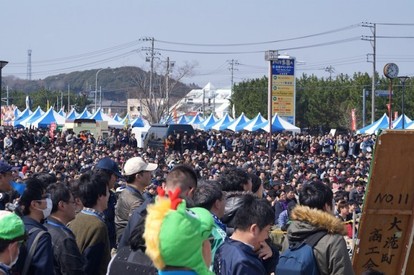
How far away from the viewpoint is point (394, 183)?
21.7 feet

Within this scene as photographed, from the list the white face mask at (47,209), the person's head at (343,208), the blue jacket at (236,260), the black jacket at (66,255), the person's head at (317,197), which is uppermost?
the person's head at (317,197)

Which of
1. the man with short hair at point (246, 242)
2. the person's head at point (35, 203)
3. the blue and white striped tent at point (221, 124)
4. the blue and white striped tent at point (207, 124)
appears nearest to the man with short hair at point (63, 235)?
the person's head at point (35, 203)

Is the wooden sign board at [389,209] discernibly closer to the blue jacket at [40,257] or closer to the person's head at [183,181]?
the person's head at [183,181]

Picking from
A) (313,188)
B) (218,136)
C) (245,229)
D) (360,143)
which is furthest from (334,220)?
(218,136)

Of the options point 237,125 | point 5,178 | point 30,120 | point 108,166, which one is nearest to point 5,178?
point 5,178

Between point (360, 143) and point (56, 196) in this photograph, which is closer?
point (56, 196)

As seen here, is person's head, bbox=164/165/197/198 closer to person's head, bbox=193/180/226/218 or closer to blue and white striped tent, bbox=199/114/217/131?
person's head, bbox=193/180/226/218

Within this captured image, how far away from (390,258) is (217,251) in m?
2.75

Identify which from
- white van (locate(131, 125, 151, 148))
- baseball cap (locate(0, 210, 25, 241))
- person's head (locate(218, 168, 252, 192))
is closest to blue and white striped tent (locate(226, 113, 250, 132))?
white van (locate(131, 125, 151, 148))

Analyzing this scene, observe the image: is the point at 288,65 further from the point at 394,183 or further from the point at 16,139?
the point at 394,183

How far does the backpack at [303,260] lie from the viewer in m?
5.01

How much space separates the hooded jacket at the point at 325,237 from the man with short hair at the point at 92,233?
150 cm

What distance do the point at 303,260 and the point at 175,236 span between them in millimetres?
2291

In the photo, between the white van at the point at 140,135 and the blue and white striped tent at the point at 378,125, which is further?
the white van at the point at 140,135
